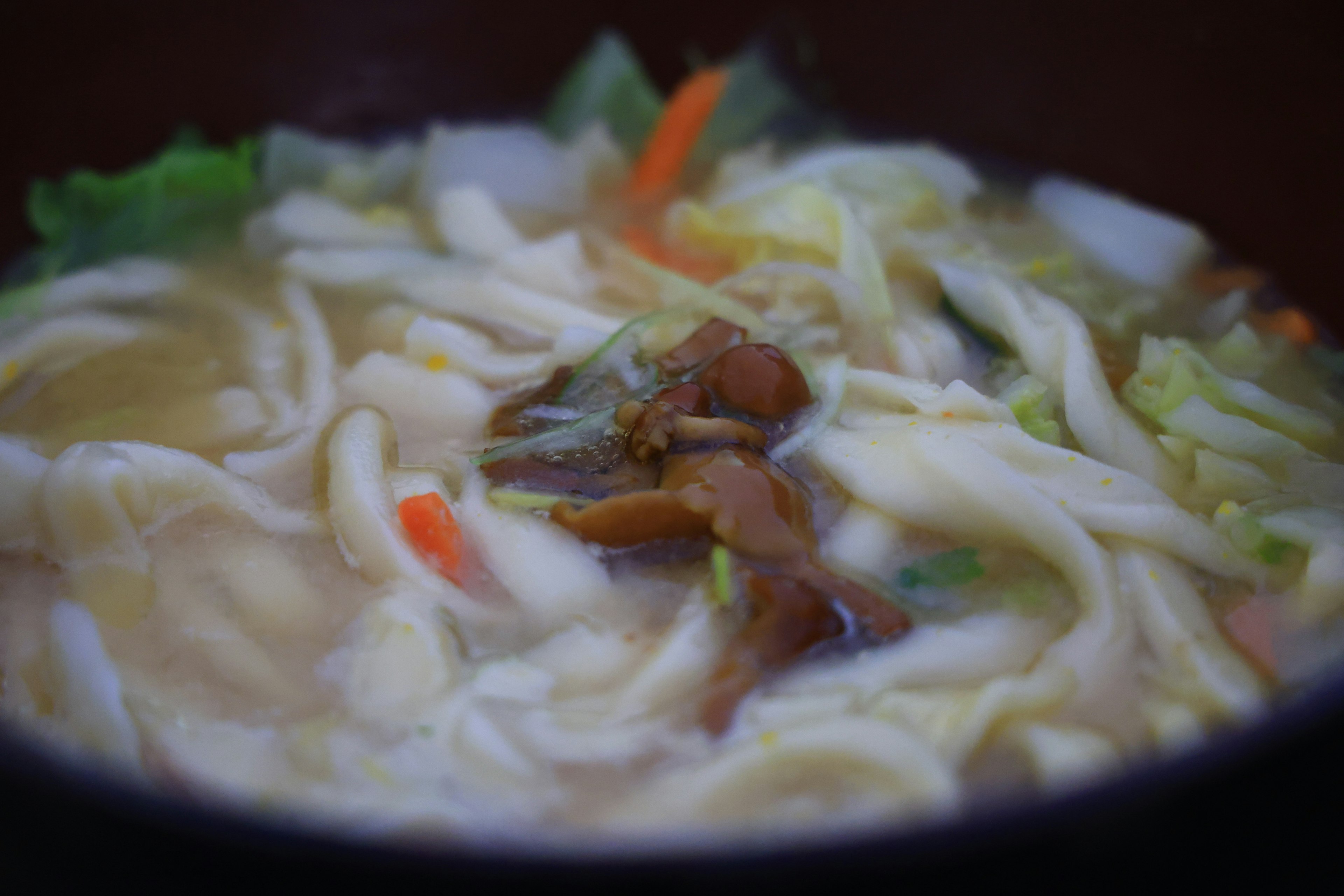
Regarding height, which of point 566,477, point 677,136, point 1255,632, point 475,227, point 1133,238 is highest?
point 677,136

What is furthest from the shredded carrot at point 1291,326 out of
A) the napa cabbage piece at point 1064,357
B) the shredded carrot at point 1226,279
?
the napa cabbage piece at point 1064,357

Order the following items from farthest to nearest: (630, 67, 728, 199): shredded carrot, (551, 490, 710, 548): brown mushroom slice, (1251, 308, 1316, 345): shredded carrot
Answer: (630, 67, 728, 199): shredded carrot, (1251, 308, 1316, 345): shredded carrot, (551, 490, 710, 548): brown mushroom slice

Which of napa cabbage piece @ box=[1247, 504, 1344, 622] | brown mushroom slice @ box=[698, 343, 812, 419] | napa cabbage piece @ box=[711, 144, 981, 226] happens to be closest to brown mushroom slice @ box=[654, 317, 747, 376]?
brown mushroom slice @ box=[698, 343, 812, 419]

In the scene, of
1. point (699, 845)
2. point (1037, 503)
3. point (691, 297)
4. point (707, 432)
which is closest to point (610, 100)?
point (691, 297)

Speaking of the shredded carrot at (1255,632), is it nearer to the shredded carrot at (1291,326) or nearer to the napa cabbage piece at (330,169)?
the shredded carrot at (1291,326)

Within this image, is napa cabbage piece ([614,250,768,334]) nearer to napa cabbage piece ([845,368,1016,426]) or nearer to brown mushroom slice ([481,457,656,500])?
napa cabbage piece ([845,368,1016,426])

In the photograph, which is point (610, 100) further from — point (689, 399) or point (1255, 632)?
point (1255, 632)

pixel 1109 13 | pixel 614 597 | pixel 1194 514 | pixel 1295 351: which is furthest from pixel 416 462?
pixel 1109 13
